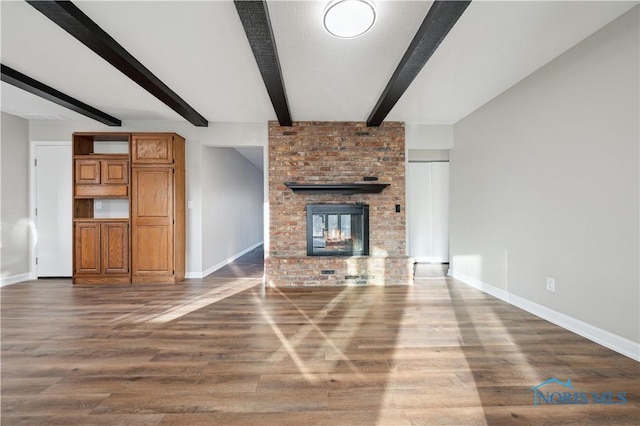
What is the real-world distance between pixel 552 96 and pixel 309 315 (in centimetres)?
326

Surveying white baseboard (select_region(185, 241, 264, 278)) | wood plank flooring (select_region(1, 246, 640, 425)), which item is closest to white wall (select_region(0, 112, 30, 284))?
wood plank flooring (select_region(1, 246, 640, 425))

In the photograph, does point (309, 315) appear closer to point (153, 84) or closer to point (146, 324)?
point (146, 324)

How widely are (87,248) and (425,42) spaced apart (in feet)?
16.6

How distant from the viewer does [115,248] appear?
395 centimetres

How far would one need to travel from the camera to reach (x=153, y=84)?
2.84 metres

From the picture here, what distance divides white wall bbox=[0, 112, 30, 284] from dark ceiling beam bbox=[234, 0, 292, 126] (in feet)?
13.9

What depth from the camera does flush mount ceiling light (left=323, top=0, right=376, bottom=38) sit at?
5.89 feet

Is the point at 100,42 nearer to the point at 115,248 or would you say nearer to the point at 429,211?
the point at 115,248

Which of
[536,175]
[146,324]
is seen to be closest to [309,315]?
[146,324]

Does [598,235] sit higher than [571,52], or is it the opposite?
[571,52]

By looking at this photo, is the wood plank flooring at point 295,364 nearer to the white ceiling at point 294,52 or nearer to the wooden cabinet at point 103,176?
the wooden cabinet at point 103,176

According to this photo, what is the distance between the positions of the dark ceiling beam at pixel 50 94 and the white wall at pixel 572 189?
5.39m

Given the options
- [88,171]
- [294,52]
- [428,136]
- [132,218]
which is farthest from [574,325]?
[88,171]

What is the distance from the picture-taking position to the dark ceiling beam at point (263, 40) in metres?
1.76
